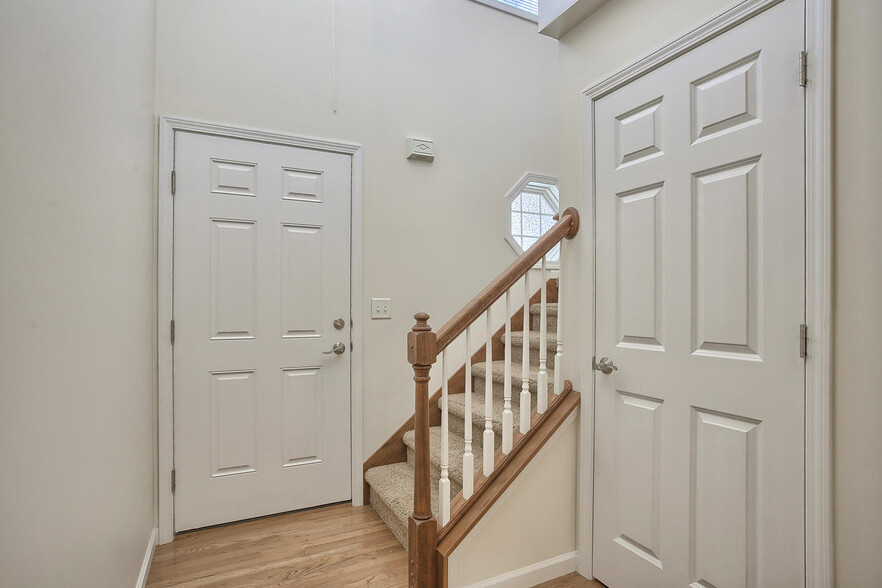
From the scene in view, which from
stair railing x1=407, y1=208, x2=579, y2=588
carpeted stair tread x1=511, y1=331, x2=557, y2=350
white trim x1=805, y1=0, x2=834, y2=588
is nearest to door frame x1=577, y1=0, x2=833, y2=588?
white trim x1=805, y1=0, x2=834, y2=588

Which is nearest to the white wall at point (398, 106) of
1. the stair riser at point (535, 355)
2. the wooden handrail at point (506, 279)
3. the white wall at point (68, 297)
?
the stair riser at point (535, 355)

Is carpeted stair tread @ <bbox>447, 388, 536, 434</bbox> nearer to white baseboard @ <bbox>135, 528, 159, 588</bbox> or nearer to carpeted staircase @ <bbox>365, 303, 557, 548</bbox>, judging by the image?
carpeted staircase @ <bbox>365, 303, 557, 548</bbox>

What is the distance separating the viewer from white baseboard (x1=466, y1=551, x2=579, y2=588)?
6.13 feet

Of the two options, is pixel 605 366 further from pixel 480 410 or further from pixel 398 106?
pixel 398 106

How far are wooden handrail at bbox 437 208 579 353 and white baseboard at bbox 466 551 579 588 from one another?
946 millimetres

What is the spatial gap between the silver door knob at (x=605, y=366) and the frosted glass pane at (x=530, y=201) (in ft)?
5.65

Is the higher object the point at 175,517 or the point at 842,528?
the point at 842,528

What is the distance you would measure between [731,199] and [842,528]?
3.12 ft

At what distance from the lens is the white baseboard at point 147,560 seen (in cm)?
189

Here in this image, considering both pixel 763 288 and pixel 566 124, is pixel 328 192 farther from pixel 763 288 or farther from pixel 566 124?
pixel 763 288

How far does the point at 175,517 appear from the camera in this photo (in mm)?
2383

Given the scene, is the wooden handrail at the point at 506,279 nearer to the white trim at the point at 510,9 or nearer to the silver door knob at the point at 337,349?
the silver door knob at the point at 337,349

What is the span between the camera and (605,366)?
191cm

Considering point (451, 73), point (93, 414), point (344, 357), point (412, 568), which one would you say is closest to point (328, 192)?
point (344, 357)
